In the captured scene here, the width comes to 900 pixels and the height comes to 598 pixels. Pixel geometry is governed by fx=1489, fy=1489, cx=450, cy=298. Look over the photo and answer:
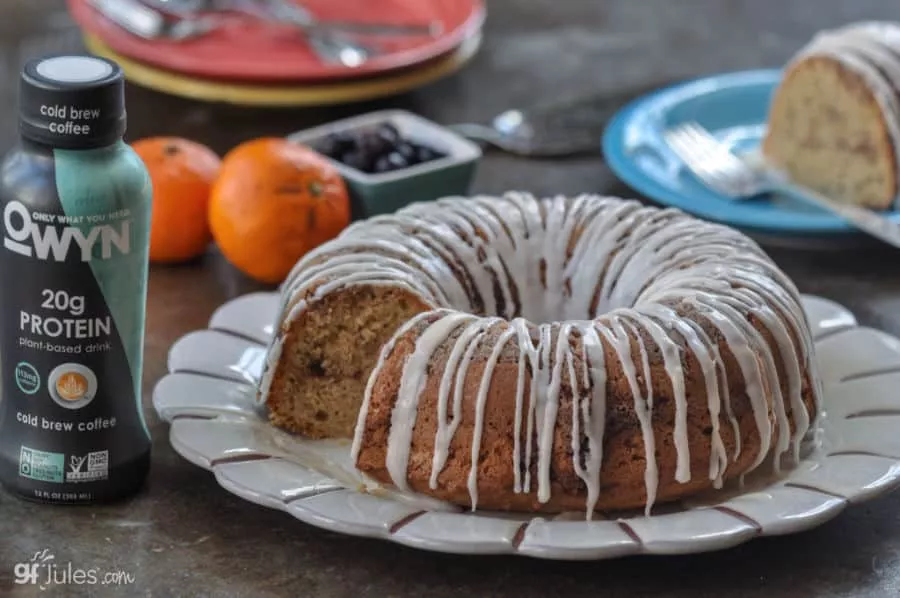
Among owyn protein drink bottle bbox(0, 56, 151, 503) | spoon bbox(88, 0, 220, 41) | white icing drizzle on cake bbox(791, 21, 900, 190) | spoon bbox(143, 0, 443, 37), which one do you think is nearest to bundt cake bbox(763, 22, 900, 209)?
white icing drizzle on cake bbox(791, 21, 900, 190)

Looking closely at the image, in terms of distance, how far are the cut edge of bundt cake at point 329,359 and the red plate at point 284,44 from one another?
0.86 meters

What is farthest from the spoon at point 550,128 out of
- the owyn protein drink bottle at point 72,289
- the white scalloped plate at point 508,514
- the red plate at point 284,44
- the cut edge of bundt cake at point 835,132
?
the owyn protein drink bottle at point 72,289

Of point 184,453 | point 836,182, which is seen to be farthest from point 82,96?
point 836,182

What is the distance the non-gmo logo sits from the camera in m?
1.27

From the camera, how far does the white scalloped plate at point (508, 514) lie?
1201 millimetres

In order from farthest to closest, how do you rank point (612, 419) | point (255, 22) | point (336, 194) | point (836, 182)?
point (255, 22) → point (836, 182) → point (336, 194) → point (612, 419)

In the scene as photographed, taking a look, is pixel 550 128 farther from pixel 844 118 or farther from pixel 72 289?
pixel 72 289

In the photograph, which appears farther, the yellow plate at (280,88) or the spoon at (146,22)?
the spoon at (146,22)

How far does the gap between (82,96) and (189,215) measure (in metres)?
0.67

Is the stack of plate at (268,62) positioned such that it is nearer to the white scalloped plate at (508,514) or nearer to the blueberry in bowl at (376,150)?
the blueberry in bowl at (376,150)

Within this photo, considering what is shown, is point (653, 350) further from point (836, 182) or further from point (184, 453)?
point (836, 182)

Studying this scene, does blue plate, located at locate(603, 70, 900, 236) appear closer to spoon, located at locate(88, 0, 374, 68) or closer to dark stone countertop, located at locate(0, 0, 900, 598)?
dark stone countertop, located at locate(0, 0, 900, 598)

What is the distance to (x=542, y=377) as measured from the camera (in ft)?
4.17

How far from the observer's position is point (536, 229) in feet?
5.11
